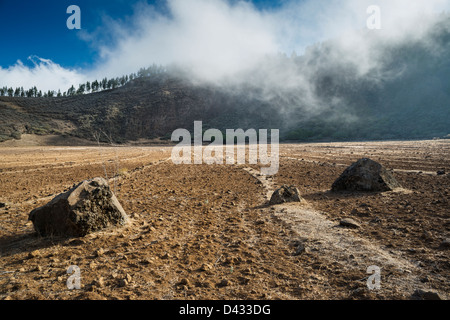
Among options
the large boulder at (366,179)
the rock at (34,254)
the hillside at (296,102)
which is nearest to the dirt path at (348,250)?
the large boulder at (366,179)

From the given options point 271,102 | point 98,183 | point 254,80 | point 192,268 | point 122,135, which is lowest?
point 192,268

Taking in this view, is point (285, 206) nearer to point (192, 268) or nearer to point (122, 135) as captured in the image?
point (192, 268)

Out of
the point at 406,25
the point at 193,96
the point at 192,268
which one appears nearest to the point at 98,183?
the point at 192,268

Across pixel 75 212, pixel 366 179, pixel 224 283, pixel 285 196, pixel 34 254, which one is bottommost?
pixel 224 283

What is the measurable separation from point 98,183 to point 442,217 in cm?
854

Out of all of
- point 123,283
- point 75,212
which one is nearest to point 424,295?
point 123,283

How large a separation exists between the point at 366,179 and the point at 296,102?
287 ft

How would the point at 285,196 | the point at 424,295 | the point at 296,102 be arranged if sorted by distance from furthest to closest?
the point at 296,102, the point at 285,196, the point at 424,295

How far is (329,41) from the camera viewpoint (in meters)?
129

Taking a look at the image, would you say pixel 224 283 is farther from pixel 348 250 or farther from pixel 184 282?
pixel 348 250

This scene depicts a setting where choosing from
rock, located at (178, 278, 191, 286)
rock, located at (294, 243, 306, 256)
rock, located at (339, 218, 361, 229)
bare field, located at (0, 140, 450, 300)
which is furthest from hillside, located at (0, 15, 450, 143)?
rock, located at (178, 278, 191, 286)

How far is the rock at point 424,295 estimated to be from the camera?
11.0ft

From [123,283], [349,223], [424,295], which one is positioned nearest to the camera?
[424,295]

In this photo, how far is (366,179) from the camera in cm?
985
